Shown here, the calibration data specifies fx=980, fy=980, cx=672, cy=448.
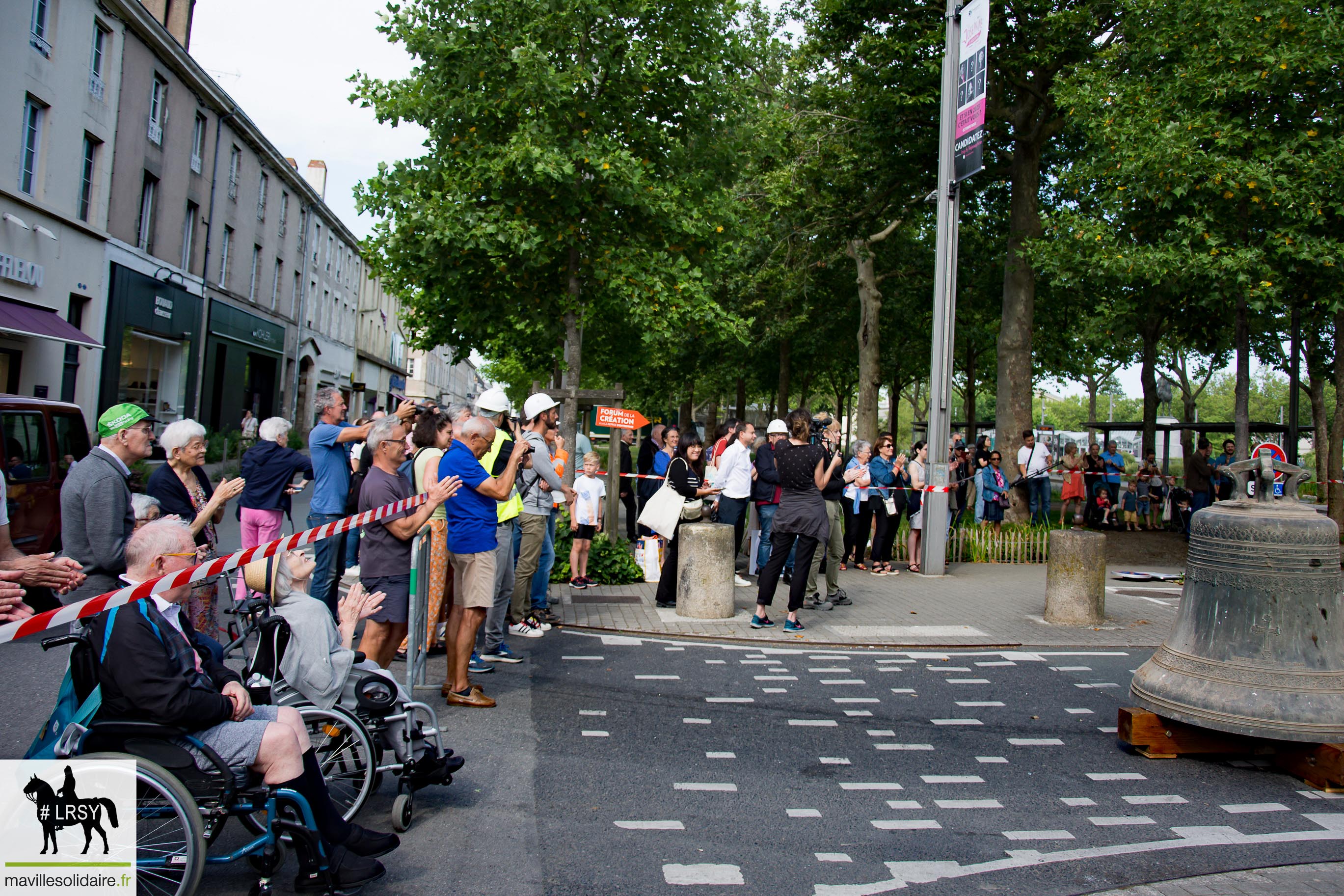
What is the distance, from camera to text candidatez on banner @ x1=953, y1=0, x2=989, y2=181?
1257cm

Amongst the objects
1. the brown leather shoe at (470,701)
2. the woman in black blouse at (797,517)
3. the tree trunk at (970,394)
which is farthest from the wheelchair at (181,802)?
the tree trunk at (970,394)

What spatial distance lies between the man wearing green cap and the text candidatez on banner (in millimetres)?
10630

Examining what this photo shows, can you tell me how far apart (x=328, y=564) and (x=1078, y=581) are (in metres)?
7.08

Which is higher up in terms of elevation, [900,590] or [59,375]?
[59,375]

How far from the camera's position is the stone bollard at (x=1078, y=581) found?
9.72 meters

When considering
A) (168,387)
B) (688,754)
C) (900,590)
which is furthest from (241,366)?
(688,754)

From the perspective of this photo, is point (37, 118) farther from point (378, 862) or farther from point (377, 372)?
point (377, 372)

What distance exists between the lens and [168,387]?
95.5ft

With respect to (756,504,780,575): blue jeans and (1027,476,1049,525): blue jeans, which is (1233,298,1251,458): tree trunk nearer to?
(1027,476,1049,525): blue jeans

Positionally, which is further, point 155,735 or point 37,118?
point 37,118

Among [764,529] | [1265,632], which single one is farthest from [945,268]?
[1265,632]

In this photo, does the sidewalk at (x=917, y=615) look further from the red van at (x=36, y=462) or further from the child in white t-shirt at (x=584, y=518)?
the red van at (x=36, y=462)

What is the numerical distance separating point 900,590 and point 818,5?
10975 millimetres

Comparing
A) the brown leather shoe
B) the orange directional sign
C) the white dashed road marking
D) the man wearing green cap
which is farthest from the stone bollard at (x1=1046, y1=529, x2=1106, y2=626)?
the man wearing green cap
